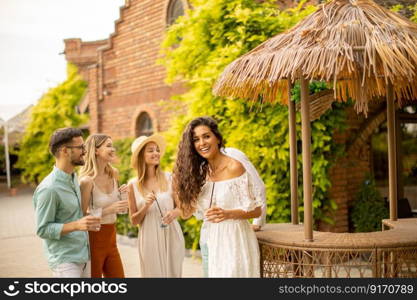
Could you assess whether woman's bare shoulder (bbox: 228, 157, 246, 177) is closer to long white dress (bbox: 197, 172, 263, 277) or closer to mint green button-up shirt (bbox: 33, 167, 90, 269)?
long white dress (bbox: 197, 172, 263, 277)

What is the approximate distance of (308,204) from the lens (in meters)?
4.33

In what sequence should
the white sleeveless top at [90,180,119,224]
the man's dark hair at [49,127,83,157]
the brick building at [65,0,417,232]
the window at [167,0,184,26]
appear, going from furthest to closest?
the brick building at [65,0,417,232]
the window at [167,0,184,26]
the white sleeveless top at [90,180,119,224]
the man's dark hair at [49,127,83,157]

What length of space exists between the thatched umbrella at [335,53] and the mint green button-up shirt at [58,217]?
1745mm

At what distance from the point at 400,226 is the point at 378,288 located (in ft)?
4.21

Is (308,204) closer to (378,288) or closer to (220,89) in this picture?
(378,288)

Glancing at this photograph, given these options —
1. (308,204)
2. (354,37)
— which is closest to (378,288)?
(308,204)

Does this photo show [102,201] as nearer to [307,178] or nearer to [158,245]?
[158,245]

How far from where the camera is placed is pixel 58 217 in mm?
3762

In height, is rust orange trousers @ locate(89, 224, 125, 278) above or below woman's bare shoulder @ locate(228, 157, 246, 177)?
below

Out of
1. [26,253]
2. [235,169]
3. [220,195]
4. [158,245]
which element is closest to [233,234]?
[220,195]

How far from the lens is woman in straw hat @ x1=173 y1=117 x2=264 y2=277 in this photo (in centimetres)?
382

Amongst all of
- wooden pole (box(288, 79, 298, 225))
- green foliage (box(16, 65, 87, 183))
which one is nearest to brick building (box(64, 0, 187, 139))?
wooden pole (box(288, 79, 298, 225))

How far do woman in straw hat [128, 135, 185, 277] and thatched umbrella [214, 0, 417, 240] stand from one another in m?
0.97

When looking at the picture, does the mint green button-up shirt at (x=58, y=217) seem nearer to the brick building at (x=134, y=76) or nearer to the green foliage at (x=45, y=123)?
the brick building at (x=134, y=76)
